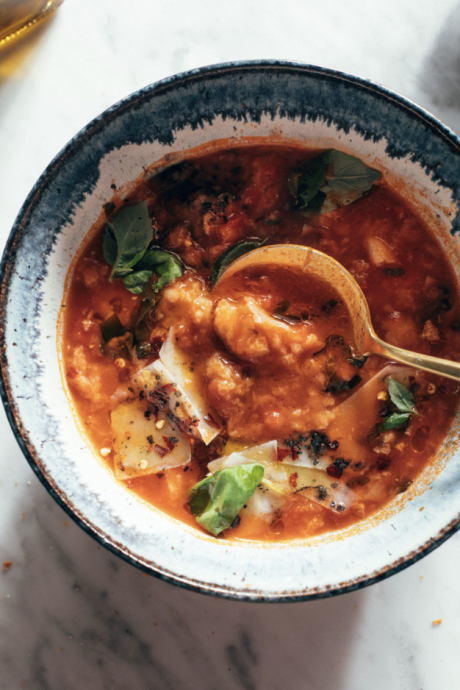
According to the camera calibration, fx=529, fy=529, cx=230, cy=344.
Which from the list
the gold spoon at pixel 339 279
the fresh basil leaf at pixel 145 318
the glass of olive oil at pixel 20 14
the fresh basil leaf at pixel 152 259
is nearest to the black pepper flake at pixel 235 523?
the fresh basil leaf at pixel 145 318

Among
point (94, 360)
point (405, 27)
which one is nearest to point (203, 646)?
point (94, 360)

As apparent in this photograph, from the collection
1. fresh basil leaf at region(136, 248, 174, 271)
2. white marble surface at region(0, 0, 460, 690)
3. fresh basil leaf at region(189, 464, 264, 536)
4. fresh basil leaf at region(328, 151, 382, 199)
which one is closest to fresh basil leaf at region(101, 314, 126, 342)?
fresh basil leaf at region(136, 248, 174, 271)

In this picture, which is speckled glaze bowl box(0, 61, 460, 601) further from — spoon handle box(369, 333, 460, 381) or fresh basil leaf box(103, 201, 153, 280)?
spoon handle box(369, 333, 460, 381)

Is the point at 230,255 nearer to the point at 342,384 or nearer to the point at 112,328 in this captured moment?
the point at 112,328

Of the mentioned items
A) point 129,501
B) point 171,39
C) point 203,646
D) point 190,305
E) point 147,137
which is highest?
point 171,39

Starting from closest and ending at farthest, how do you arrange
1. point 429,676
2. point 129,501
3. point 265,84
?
point 265,84 < point 129,501 < point 429,676

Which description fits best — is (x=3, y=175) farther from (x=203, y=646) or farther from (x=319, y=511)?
(x=203, y=646)
